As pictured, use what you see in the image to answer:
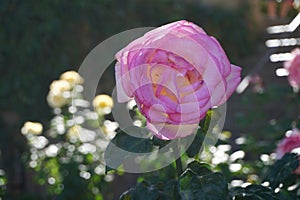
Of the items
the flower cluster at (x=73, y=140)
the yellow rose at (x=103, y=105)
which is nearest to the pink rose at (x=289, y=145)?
the flower cluster at (x=73, y=140)

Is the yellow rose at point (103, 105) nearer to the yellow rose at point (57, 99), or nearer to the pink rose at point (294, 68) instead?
the yellow rose at point (57, 99)

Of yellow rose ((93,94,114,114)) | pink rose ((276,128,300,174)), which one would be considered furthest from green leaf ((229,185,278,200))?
yellow rose ((93,94,114,114))

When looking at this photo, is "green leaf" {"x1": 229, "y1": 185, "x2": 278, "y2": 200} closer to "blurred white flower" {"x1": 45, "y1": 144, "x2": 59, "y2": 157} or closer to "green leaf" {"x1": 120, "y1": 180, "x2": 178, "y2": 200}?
"green leaf" {"x1": 120, "y1": 180, "x2": 178, "y2": 200}

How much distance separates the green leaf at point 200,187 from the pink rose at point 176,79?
67mm

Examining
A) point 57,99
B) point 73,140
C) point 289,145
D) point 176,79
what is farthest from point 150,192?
point 57,99

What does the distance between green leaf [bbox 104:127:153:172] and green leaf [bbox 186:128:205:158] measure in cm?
6

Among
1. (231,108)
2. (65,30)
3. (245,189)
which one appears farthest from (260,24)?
(245,189)

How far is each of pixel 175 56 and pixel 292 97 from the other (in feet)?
6.73

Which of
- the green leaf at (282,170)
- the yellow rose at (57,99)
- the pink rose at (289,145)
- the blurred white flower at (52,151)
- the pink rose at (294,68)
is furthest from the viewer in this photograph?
the yellow rose at (57,99)

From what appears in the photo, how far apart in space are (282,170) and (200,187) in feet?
1.09

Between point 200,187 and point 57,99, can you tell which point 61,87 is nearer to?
point 57,99

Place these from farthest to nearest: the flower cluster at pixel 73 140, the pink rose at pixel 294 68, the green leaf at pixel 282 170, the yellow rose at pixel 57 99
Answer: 1. the yellow rose at pixel 57 99
2. the flower cluster at pixel 73 140
3. the pink rose at pixel 294 68
4. the green leaf at pixel 282 170

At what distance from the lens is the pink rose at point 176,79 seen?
95 cm

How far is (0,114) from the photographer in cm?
464
